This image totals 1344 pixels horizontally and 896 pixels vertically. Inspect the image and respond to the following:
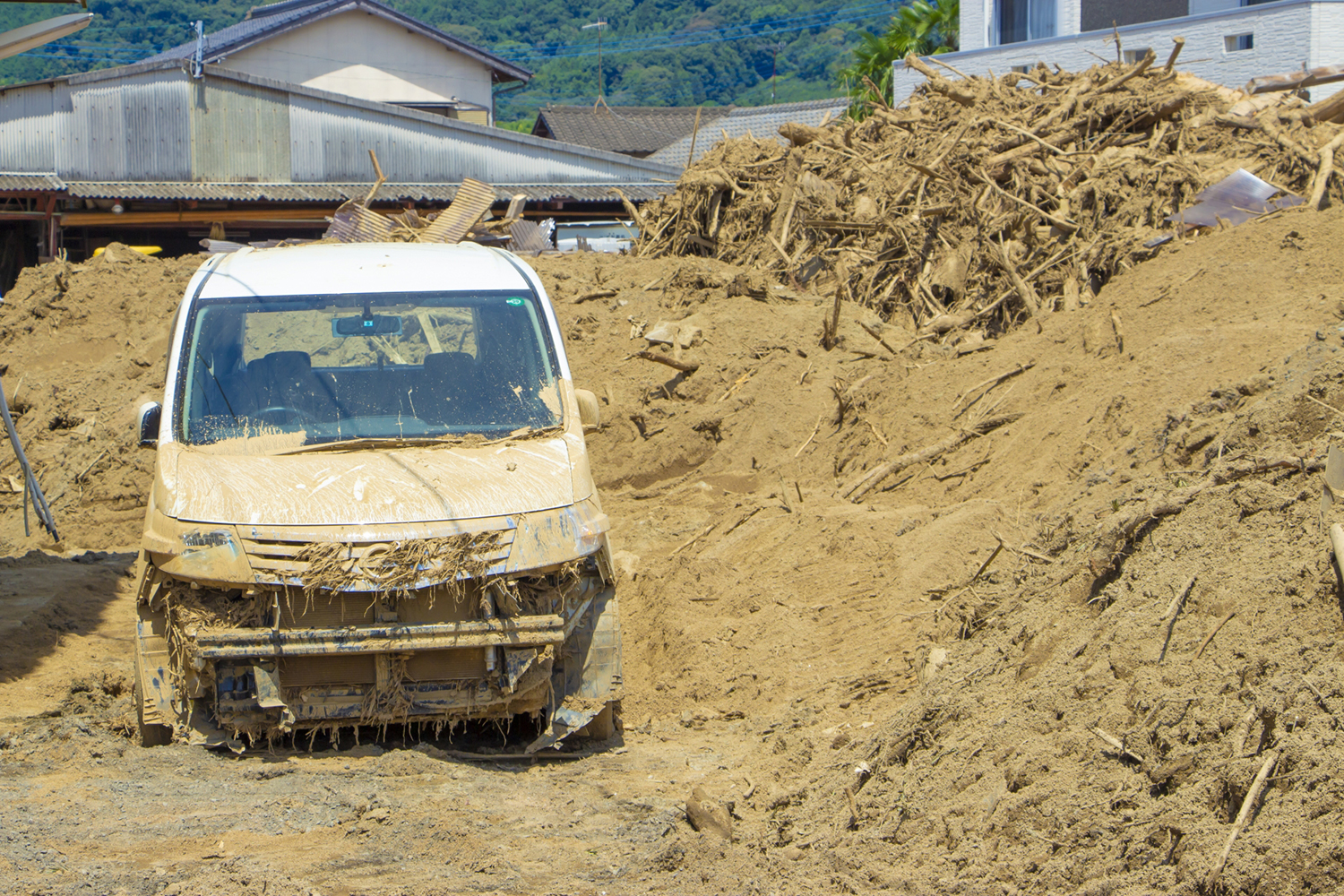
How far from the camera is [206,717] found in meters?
5.27

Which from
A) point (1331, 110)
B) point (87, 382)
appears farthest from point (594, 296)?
point (1331, 110)

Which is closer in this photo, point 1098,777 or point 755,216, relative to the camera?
point 1098,777

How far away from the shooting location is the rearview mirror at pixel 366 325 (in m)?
6.28

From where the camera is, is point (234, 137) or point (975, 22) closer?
point (975, 22)

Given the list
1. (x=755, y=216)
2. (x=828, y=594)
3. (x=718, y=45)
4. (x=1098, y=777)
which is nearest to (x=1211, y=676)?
(x=1098, y=777)

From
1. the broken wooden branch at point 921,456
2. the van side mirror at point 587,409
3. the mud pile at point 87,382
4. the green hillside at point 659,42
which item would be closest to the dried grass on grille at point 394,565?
the van side mirror at point 587,409

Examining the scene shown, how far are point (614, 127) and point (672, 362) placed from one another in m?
42.6

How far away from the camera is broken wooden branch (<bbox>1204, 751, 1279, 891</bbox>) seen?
3596 millimetres

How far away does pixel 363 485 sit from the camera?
5332mm

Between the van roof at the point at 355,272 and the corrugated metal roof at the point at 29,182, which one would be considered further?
the corrugated metal roof at the point at 29,182

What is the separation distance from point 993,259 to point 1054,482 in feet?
17.0

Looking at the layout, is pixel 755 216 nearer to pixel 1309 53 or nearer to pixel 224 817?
pixel 1309 53

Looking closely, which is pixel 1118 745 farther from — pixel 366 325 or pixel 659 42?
pixel 659 42

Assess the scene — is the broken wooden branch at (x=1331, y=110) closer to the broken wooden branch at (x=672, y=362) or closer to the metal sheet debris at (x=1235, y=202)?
the metal sheet debris at (x=1235, y=202)
